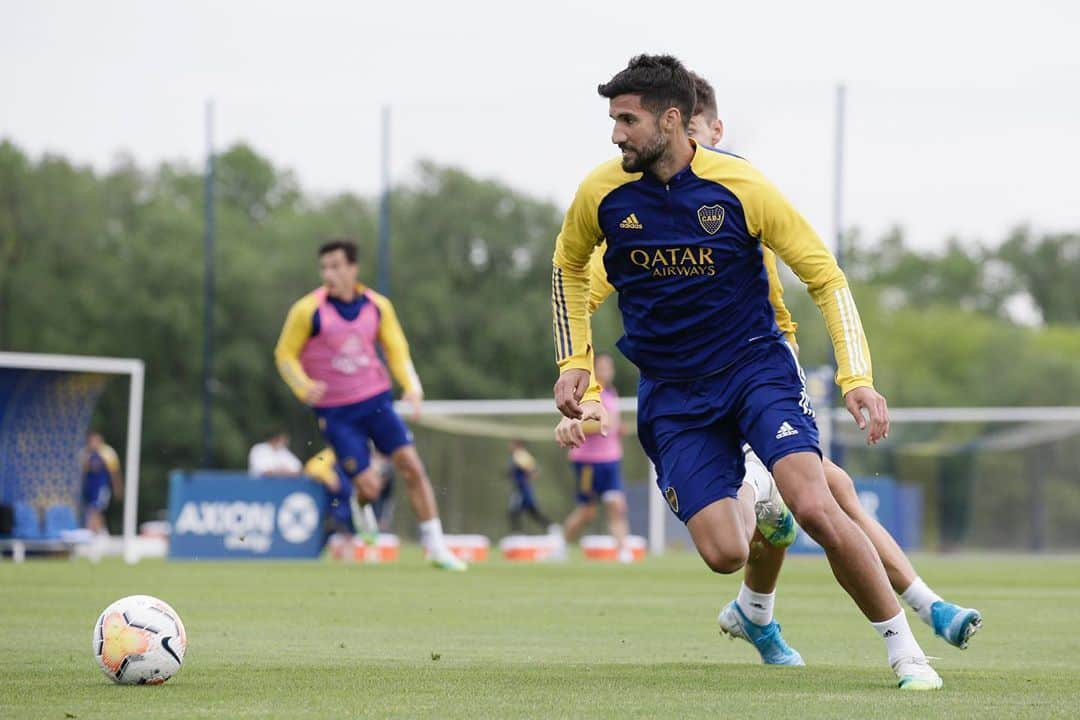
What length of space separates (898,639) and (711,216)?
165 centimetres

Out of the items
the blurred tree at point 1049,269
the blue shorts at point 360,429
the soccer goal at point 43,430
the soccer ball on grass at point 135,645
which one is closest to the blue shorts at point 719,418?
the soccer ball on grass at point 135,645

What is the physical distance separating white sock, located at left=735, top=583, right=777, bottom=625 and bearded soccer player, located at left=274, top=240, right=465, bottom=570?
8095mm

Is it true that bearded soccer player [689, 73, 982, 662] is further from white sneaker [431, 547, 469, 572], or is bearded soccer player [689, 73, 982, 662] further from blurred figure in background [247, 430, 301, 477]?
blurred figure in background [247, 430, 301, 477]

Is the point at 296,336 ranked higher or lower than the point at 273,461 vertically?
higher

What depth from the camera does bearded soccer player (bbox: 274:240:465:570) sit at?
608 inches

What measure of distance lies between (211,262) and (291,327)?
28.8 ft

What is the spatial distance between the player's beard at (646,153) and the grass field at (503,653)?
1.86m

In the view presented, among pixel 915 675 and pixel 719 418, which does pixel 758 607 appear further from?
pixel 915 675

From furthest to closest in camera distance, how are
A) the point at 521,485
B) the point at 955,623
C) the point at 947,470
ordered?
the point at 947,470
the point at 521,485
the point at 955,623

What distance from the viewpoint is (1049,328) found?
2862 inches

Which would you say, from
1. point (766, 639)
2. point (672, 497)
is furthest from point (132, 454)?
point (672, 497)

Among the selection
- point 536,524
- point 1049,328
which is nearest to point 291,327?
point 536,524

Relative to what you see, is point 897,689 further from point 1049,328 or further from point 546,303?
point 1049,328

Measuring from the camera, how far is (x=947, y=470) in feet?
103
